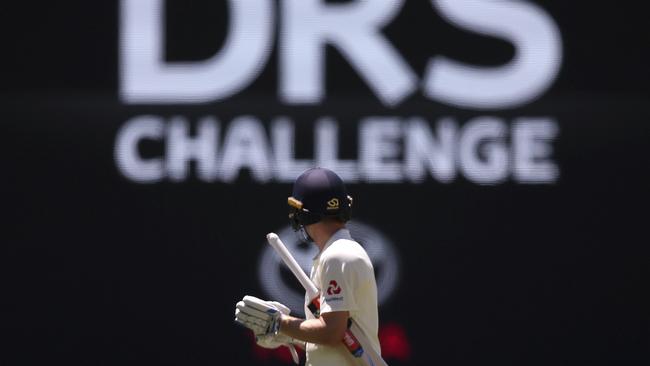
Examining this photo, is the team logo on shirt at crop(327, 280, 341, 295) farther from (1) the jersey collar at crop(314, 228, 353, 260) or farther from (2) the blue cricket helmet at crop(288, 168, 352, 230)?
(2) the blue cricket helmet at crop(288, 168, 352, 230)

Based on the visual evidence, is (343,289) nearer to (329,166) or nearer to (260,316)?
(260,316)

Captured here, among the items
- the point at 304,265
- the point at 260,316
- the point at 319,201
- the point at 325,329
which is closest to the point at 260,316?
the point at 260,316

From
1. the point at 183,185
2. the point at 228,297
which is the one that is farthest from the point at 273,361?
the point at 183,185

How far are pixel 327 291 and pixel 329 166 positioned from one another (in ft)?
7.93

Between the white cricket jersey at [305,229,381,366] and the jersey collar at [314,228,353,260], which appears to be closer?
the white cricket jersey at [305,229,381,366]

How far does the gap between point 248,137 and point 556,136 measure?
1.43 metres

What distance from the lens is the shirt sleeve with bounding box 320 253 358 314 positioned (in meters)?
4.14

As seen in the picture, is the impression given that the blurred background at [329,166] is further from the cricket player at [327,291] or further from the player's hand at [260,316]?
the player's hand at [260,316]

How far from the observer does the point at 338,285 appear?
4.14 metres

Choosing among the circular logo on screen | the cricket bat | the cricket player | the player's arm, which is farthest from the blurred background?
the player's arm

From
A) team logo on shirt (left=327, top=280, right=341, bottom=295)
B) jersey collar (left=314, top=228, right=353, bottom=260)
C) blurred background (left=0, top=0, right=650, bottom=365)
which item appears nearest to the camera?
team logo on shirt (left=327, top=280, right=341, bottom=295)

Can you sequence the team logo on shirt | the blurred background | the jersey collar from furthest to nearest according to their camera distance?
the blurred background, the jersey collar, the team logo on shirt

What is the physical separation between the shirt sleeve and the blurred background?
2.36 meters

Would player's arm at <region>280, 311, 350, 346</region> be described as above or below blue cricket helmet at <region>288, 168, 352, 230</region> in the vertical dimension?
below
